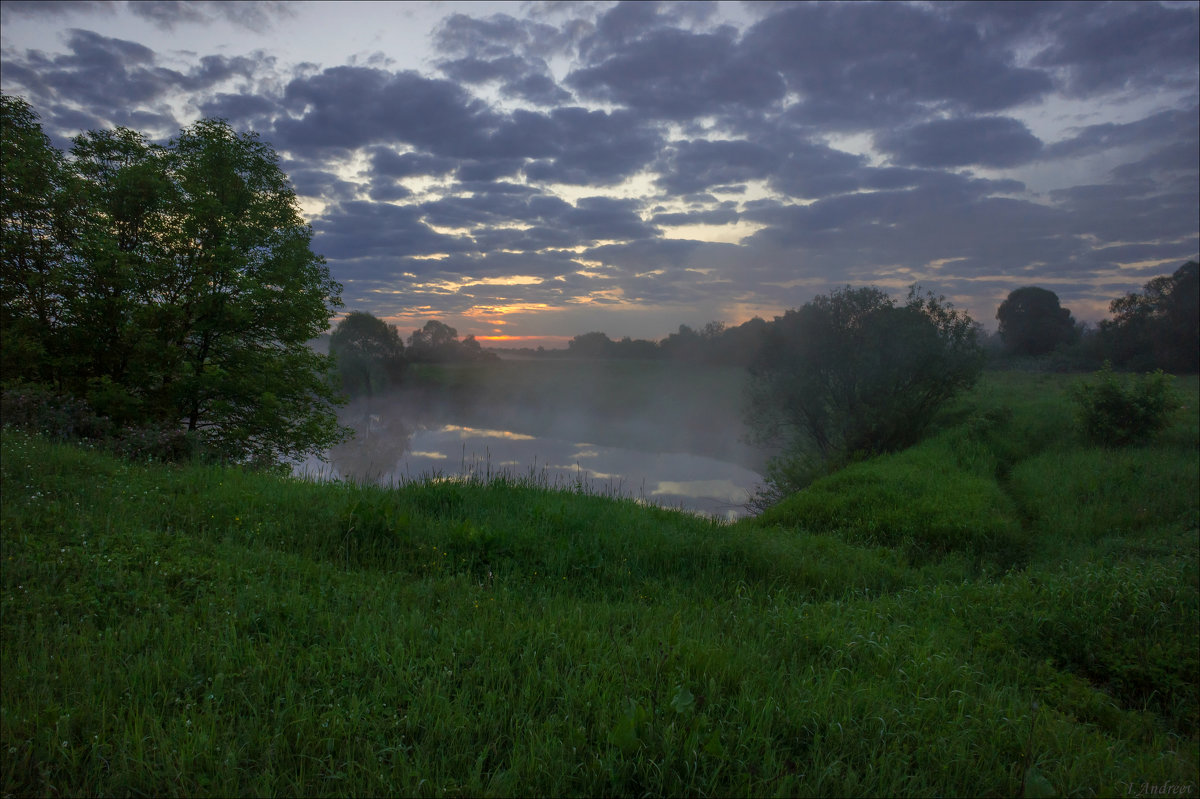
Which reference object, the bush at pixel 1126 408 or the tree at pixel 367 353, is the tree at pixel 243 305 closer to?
the bush at pixel 1126 408

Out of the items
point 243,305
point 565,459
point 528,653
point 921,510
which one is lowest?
point 565,459

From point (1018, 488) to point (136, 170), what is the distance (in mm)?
25599

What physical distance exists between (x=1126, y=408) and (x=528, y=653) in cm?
1848

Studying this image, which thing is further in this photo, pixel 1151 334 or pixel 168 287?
pixel 1151 334

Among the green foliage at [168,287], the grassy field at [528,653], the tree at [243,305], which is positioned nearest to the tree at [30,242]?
the green foliage at [168,287]

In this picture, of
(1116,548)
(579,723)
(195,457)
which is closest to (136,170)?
(195,457)

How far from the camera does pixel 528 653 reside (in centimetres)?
382

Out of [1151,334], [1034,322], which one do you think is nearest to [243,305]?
[1151,334]

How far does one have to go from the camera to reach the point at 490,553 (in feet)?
20.6

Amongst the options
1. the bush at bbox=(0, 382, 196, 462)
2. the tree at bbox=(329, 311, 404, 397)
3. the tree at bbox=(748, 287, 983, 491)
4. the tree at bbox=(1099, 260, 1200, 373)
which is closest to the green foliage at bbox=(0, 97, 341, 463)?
the bush at bbox=(0, 382, 196, 462)

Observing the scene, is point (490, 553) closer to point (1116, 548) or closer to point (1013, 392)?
point (1116, 548)

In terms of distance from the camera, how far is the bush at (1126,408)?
1434 cm

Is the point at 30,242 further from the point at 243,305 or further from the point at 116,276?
the point at 243,305

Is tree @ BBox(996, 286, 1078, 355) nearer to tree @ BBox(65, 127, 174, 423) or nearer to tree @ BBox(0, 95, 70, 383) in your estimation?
tree @ BBox(65, 127, 174, 423)
